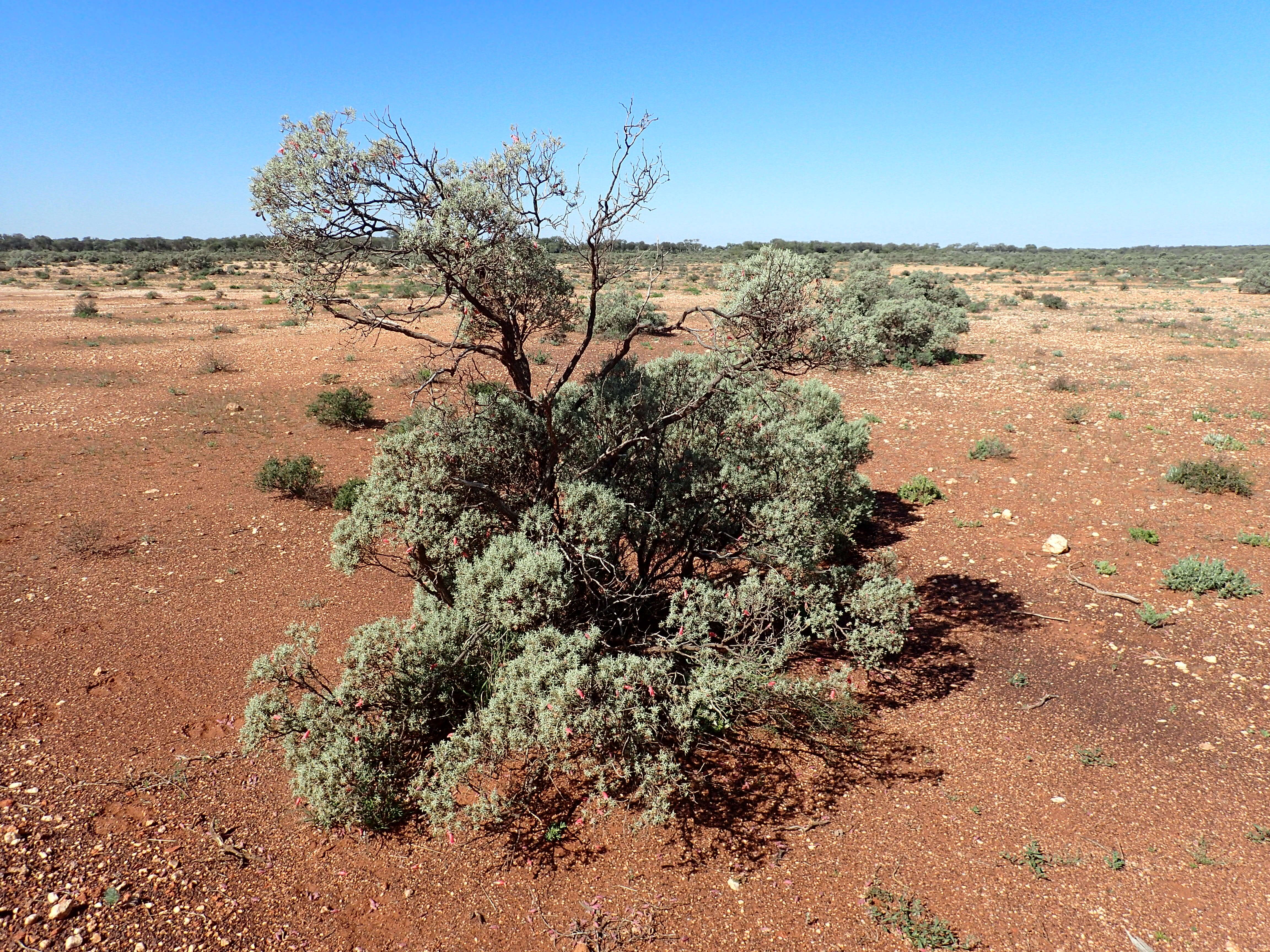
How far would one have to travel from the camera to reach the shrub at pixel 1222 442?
1252 centimetres

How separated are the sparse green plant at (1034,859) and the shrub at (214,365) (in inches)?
789

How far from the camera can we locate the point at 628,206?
5.36m

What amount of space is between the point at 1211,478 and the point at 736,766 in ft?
34.2

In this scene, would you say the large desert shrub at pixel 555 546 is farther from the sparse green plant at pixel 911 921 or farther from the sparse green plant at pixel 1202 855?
the sparse green plant at pixel 1202 855

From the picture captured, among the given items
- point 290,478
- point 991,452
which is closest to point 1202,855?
point 991,452

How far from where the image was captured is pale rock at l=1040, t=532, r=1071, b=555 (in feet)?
30.3

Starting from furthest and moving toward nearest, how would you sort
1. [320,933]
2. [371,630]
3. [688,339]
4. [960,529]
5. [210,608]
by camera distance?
1. [688,339]
2. [960,529]
3. [210,608]
4. [371,630]
5. [320,933]

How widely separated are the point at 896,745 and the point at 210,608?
26.2ft

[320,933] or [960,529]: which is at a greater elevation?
[960,529]

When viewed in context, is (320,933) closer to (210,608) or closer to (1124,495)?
(210,608)

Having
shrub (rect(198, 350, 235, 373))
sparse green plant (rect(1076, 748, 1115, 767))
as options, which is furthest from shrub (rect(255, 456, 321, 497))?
sparse green plant (rect(1076, 748, 1115, 767))

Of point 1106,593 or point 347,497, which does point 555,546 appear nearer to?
point 347,497

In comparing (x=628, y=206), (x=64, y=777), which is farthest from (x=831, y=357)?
(x=64, y=777)

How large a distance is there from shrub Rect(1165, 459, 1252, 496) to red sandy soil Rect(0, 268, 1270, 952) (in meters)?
0.28
